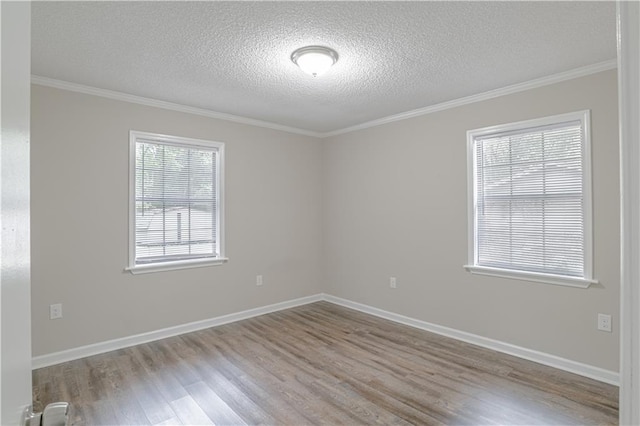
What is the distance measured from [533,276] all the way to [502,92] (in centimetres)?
178

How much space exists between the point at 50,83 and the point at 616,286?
200 inches

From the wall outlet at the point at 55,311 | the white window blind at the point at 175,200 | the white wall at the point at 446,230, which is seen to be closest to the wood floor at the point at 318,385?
the white wall at the point at 446,230

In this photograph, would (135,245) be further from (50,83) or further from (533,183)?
(533,183)

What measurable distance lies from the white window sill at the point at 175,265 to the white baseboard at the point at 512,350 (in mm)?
2072

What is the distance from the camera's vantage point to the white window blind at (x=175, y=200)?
354 centimetres

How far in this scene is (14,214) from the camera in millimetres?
510

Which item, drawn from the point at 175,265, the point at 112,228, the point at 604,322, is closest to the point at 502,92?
the point at 604,322

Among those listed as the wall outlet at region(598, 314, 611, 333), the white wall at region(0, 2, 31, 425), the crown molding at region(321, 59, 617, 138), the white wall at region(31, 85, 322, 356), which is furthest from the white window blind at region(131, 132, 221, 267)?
the wall outlet at region(598, 314, 611, 333)

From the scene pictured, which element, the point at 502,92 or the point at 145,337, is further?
the point at 145,337

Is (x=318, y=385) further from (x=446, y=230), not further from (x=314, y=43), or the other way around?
(x=314, y=43)

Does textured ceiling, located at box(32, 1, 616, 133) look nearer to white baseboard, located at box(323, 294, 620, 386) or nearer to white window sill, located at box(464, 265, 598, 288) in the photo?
white window sill, located at box(464, 265, 598, 288)

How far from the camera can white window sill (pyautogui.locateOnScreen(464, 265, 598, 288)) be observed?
2.77 meters

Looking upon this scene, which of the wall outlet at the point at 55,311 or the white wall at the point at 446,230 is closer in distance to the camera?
the white wall at the point at 446,230

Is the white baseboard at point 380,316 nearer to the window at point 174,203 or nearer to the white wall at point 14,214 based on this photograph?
the window at point 174,203
